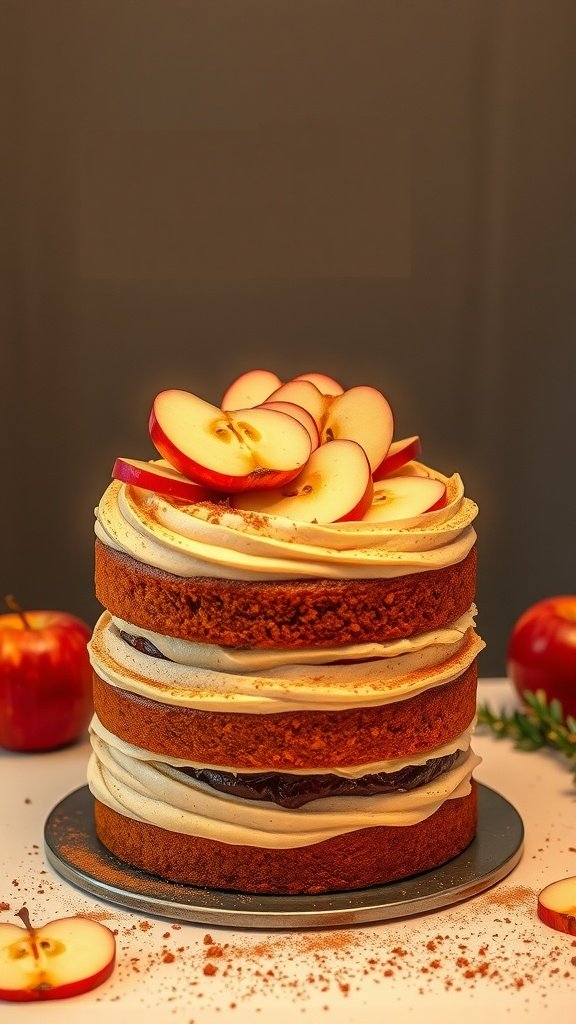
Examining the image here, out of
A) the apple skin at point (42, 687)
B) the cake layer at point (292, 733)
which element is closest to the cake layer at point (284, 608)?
the cake layer at point (292, 733)

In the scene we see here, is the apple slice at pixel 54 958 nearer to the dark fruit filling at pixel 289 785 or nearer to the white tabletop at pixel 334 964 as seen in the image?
the white tabletop at pixel 334 964

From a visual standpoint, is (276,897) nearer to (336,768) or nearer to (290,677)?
(336,768)

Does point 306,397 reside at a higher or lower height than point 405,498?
higher

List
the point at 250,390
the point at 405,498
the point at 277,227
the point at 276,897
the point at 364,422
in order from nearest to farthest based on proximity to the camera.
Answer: the point at 276,897
the point at 405,498
the point at 364,422
the point at 250,390
the point at 277,227

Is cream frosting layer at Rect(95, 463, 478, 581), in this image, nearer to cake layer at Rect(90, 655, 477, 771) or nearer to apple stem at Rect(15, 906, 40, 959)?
cake layer at Rect(90, 655, 477, 771)

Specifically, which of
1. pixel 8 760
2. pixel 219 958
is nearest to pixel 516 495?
pixel 8 760

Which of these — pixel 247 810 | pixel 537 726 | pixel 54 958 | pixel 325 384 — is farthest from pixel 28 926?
pixel 537 726
